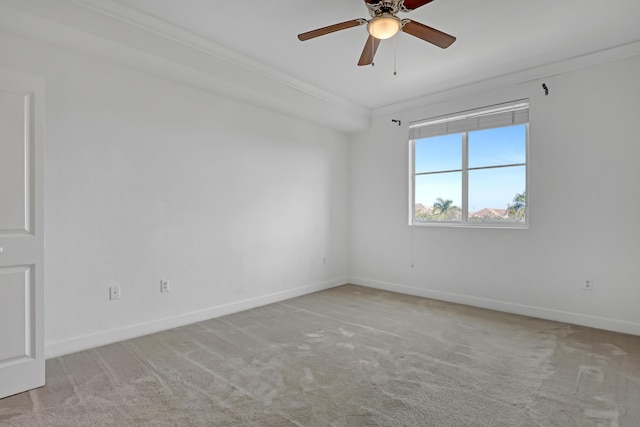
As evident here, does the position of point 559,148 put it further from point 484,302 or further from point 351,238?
point 351,238

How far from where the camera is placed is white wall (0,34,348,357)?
9.23ft

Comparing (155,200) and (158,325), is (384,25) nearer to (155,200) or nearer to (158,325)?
(155,200)

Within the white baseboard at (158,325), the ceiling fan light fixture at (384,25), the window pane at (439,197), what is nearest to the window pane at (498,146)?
the window pane at (439,197)

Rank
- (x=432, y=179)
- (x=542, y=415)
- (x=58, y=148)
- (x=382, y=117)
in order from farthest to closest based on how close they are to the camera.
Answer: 1. (x=382, y=117)
2. (x=432, y=179)
3. (x=58, y=148)
4. (x=542, y=415)

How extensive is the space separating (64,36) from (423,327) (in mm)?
4027

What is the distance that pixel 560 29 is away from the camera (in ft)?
9.73

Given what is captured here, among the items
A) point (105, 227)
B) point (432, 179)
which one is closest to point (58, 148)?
point (105, 227)

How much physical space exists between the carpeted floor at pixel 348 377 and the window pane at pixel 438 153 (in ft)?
6.78

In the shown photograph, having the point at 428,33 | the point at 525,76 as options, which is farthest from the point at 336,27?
the point at 525,76

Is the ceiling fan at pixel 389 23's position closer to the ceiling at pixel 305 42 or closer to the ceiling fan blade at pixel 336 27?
the ceiling fan blade at pixel 336 27

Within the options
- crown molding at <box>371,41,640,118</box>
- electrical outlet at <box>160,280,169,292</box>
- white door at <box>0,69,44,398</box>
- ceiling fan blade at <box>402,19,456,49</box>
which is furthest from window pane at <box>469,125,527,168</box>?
white door at <box>0,69,44,398</box>

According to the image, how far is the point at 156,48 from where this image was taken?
2.95m

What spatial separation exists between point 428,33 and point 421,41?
2.62ft

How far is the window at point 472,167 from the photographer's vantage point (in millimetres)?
4031
